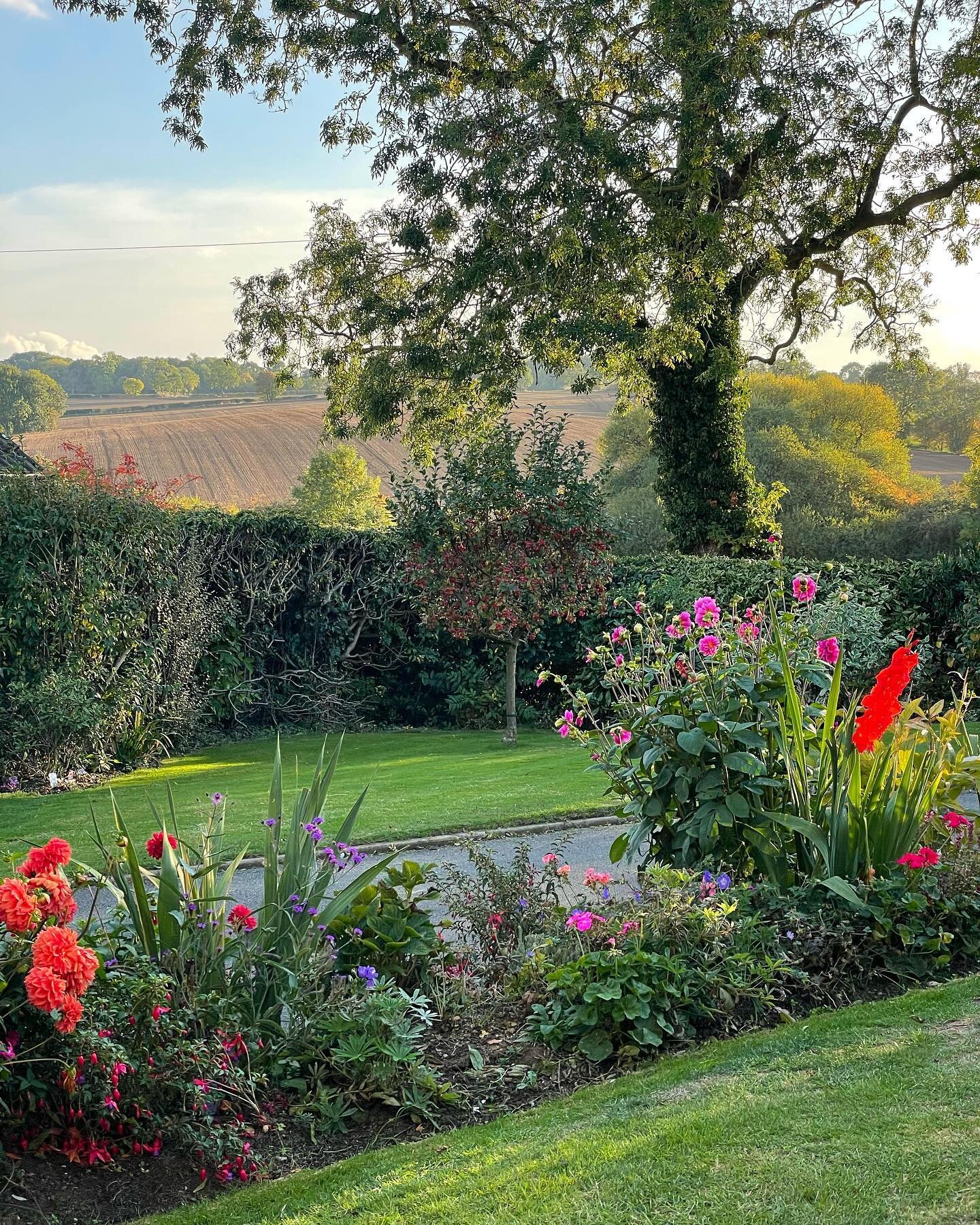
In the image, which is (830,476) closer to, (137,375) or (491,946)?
(491,946)

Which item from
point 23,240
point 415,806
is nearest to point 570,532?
point 415,806

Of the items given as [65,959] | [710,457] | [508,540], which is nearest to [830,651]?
[65,959]

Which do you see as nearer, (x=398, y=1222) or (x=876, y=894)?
(x=398, y=1222)

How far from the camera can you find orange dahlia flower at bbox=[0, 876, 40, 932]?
303cm

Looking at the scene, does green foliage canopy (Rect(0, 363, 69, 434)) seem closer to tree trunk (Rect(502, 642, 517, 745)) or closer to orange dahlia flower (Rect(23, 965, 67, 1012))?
tree trunk (Rect(502, 642, 517, 745))

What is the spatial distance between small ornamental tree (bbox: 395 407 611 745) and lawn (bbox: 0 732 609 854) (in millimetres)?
1674

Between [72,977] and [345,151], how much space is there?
16.7 meters

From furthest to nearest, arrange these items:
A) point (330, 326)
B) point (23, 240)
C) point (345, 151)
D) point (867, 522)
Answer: point (23, 240)
point (867, 522)
point (330, 326)
point (345, 151)

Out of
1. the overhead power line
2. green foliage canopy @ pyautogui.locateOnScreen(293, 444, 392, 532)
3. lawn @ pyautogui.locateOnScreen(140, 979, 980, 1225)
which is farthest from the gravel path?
green foliage canopy @ pyautogui.locateOnScreen(293, 444, 392, 532)

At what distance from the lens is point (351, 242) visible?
62.1 feet

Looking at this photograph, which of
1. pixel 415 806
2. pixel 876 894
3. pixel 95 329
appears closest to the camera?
pixel 876 894

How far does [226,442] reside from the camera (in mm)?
51188

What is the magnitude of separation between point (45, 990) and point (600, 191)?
14.1 meters

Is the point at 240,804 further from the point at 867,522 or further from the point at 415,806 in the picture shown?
the point at 867,522
